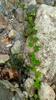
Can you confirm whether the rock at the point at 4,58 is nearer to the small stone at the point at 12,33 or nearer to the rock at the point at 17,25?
the small stone at the point at 12,33

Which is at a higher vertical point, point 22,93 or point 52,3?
point 52,3

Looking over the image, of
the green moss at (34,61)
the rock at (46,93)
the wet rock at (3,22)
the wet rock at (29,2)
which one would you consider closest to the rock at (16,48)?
the green moss at (34,61)

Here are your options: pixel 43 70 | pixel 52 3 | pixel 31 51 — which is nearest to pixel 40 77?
pixel 43 70

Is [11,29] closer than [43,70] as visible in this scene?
No

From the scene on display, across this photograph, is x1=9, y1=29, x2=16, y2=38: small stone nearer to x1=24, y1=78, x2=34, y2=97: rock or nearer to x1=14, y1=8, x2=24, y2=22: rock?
x1=14, y1=8, x2=24, y2=22: rock

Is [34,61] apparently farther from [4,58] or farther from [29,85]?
[4,58]

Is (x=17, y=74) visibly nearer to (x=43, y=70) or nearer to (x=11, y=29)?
(x=43, y=70)
